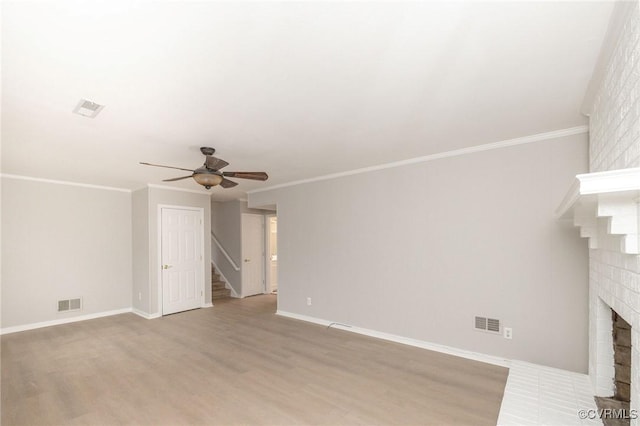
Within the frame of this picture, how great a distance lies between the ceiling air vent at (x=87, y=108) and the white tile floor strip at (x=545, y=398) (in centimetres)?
394

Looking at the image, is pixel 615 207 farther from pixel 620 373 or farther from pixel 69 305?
Answer: pixel 69 305

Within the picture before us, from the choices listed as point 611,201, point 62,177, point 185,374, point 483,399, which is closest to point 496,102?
point 611,201

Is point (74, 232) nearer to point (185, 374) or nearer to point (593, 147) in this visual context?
point (185, 374)

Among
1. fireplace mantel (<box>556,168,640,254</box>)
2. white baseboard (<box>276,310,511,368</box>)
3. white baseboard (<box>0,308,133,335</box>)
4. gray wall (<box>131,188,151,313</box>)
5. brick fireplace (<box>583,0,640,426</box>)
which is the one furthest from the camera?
gray wall (<box>131,188,151,313</box>)

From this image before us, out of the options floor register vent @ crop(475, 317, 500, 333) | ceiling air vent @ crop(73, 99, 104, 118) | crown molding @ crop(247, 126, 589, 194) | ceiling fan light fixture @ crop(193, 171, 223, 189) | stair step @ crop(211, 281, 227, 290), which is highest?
ceiling air vent @ crop(73, 99, 104, 118)

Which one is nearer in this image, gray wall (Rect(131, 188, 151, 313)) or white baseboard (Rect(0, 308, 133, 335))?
white baseboard (Rect(0, 308, 133, 335))

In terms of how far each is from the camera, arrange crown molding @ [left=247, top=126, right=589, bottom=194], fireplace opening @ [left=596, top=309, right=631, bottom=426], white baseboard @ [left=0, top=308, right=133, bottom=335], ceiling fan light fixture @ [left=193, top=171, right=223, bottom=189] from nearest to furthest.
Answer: fireplace opening @ [left=596, top=309, right=631, bottom=426] < crown molding @ [left=247, top=126, right=589, bottom=194] < ceiling fan light fixture @ [left=193, top=171, right=223, bottom=189] < white baseboard @ [left=0, top=308, right=133, bottom=335]

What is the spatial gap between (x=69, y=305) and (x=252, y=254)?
3.68m

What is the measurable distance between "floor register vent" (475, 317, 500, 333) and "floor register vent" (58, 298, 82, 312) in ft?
21.5

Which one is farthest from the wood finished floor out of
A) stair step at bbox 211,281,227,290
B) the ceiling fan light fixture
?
stair step at bbox 211,281,227,290

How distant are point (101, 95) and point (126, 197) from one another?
15.5 feet

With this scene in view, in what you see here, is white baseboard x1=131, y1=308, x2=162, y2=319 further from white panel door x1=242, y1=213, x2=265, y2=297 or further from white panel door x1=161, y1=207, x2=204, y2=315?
white panel door x1=242, y1=213, x2=265, y2=297

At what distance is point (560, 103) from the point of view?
2561mm

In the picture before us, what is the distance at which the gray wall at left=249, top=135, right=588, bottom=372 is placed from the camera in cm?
321
